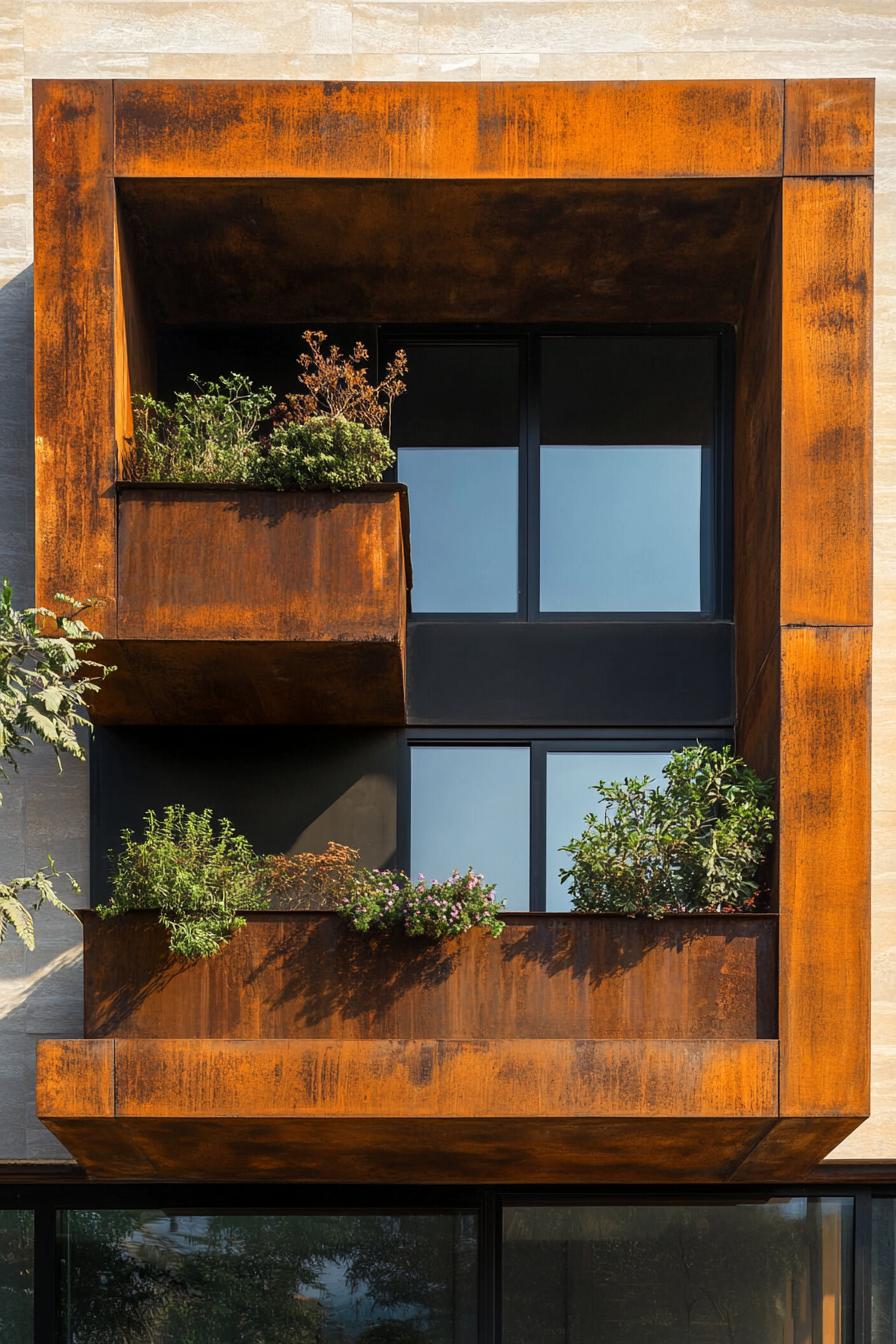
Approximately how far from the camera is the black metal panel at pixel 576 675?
33.0 ft

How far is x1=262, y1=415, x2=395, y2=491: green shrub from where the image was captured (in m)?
8.62

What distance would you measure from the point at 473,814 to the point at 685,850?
74.3 inches

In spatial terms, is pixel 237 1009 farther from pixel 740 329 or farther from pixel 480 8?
pixel 480 8

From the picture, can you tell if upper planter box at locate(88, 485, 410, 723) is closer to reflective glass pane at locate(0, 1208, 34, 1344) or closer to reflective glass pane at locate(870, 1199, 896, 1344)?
reflective glass pane at locate(0, 1208, 34, 1344)

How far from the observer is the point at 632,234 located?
31.0 ft

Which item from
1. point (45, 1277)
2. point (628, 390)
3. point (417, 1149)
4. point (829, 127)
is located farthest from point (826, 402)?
point (45, 1277)

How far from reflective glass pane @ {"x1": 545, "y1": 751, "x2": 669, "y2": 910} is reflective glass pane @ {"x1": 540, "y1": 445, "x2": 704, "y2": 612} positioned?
1.00 meters

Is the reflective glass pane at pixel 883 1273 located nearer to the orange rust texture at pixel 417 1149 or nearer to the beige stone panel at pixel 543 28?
the orange rust texture at pixel 417 1149

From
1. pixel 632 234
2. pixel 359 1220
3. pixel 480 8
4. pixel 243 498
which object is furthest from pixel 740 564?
pixel 359 1220

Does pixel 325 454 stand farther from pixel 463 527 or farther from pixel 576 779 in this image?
pixel 576 779

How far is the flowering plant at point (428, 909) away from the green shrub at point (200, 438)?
2.51 meters

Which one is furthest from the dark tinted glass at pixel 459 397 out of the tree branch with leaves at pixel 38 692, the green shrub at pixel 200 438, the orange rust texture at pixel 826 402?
the tree branch with leaves at pixel 38 692

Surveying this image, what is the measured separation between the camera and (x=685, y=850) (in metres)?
8.63

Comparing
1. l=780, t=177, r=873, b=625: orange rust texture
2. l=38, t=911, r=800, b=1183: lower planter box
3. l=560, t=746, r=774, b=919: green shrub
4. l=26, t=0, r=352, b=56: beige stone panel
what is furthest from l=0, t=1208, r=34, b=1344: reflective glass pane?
l=26, t=0, r=352, b=56: beige stone panel
